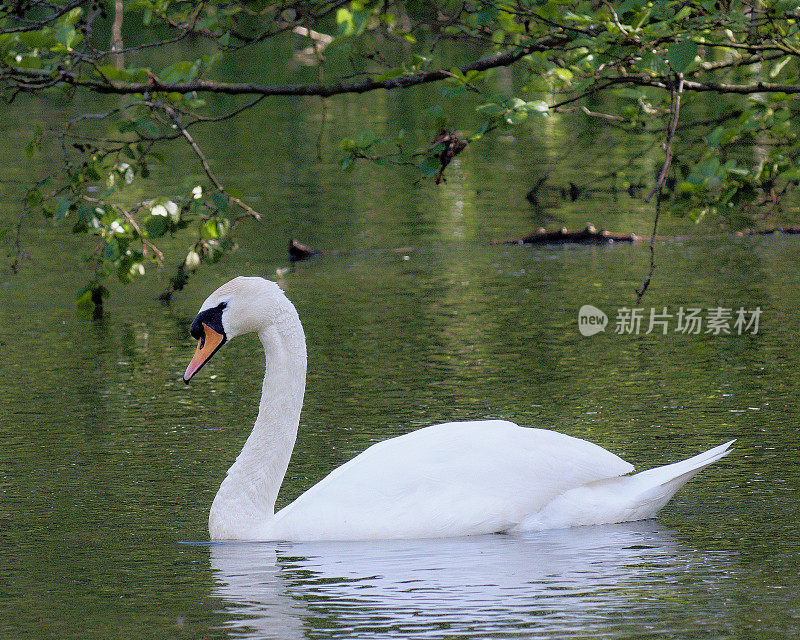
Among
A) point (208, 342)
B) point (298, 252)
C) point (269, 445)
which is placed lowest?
point (269, 445)

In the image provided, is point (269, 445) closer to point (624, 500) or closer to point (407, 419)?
point (624, 500)

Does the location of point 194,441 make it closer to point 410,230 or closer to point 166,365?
point 166,365

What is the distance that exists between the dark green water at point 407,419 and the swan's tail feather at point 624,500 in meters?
0.10

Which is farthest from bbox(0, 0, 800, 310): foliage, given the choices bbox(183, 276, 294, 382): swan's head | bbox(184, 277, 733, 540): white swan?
bbox(183, 276, 294, 382): swan's head

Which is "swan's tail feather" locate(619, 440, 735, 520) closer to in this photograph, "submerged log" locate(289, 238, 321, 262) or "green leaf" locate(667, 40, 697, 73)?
"green leaf" locate(667, 40, 697, 73)

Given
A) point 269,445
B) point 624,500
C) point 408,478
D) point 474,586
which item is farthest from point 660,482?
point 269,445

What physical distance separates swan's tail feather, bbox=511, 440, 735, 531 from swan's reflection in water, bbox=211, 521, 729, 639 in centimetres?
7

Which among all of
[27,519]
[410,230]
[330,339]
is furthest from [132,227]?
[410,230]

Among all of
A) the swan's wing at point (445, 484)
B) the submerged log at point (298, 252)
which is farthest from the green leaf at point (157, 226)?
the submerged log at point (298, 252)

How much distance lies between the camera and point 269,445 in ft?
21.8

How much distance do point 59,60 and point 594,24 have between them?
316 centimetres

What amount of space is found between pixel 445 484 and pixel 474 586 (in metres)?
0.84

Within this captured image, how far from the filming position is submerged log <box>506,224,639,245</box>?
46.7 feet

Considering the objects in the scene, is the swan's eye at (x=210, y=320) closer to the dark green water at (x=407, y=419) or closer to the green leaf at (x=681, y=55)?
the dark green water at (x=407, y=419)
